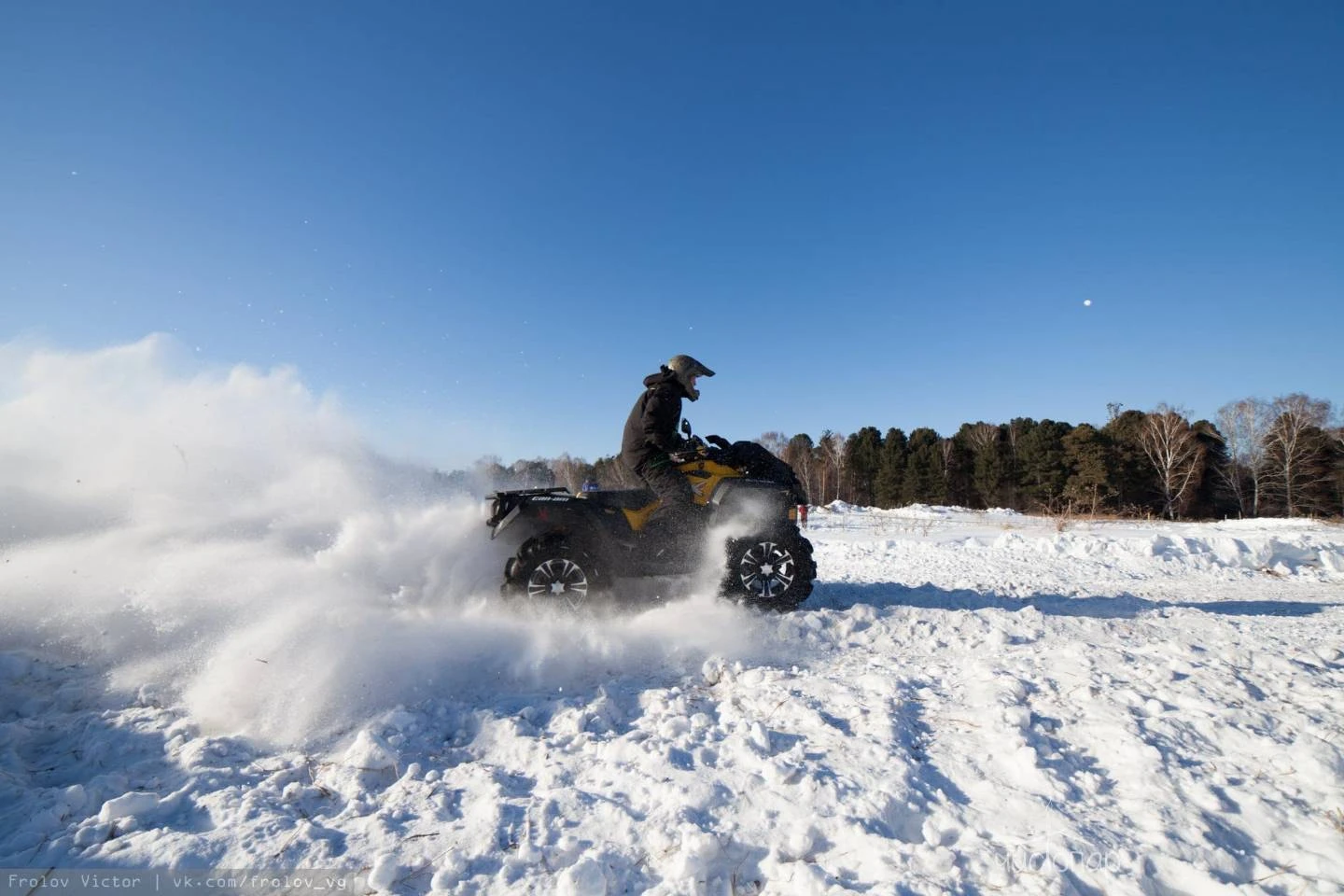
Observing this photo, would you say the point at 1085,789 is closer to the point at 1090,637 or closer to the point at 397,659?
the point at 1090,637

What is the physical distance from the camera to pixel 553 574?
5.30 m

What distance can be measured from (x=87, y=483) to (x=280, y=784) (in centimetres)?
487

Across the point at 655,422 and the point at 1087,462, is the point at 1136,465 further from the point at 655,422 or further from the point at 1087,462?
the point at 655,422

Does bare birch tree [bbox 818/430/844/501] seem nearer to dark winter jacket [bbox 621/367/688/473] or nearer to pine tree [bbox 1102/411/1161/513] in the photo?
pine tree [bbox 1102/411/1161/513]

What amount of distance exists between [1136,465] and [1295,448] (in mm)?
7775

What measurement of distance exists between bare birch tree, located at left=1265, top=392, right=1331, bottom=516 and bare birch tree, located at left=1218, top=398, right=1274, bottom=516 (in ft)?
1.78

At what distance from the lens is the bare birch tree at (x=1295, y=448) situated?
34.9m

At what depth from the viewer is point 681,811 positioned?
2.55 metres

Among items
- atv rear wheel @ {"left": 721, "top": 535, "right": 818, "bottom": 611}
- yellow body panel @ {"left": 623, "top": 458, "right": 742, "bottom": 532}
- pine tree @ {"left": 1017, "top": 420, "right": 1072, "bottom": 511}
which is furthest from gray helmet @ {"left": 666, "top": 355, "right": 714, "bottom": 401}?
pine tree @ {"left": 1017, "top": 420, "right": 1072, "bottom": 511}

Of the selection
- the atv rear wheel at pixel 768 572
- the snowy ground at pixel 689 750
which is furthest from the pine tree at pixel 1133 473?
the atv rear wheel at pixel 768 572

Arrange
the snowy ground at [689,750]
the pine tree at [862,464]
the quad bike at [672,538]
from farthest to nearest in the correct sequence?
the pine tree at [862,464]
the quad bike at [672,538]
the snowy ground at [689,750]

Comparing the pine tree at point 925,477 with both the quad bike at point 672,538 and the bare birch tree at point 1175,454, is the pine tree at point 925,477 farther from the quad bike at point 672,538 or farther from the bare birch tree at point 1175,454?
the quad bike at point 672,538

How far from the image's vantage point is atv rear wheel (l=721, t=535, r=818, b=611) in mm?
5641

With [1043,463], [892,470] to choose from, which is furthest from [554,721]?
[892,470]
